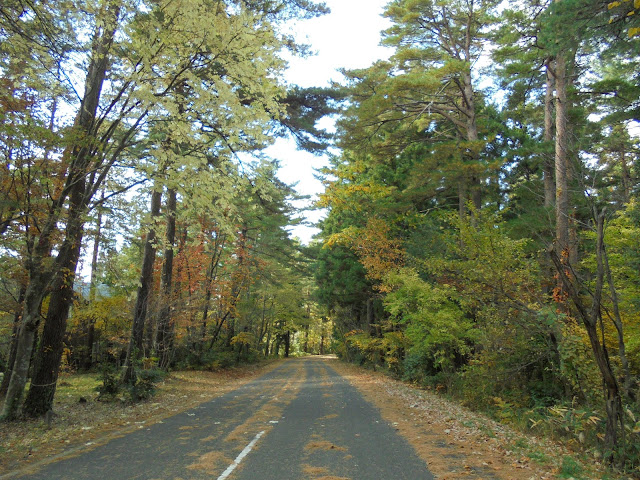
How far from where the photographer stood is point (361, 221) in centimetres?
2408

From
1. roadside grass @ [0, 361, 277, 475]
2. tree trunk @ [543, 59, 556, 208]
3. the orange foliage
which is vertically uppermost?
tree trunk @ [543, 59, 556, 208]

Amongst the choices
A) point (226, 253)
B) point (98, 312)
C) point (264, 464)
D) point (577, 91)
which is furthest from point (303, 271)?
point (264, 464)

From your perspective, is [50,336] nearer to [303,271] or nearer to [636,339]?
[636,339]

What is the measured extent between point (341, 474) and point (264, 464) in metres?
1.12

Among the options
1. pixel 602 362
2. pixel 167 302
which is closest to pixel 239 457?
pixel 602 362

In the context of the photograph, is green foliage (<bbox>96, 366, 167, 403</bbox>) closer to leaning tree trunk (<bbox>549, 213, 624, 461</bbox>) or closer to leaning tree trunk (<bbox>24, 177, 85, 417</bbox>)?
leaning tree trunk (<bbox>24, 177, 85, 417</bbox>)

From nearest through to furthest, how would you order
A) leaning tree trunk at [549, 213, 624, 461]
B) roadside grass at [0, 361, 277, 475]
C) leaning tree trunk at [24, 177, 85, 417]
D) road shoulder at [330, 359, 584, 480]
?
1. road shoulder at [330, 359, 584, 480]
2. leaning tree trunk at [549, 213, 624, 461]
3. roadside grass at [0, 361, 277, 475]
4. leaning tree trunk at [24, 177, 85, 417]

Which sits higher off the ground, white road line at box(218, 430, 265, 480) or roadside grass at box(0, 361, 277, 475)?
white road line at box(218, 430, 265, 480)

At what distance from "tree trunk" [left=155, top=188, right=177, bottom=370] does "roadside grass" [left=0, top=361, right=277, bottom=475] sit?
302cm

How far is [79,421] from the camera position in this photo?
8867 millimetres

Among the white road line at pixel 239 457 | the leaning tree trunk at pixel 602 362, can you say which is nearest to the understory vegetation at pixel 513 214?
the leaning tree trunk at pixel 602 362

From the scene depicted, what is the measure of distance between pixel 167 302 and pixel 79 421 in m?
8.62

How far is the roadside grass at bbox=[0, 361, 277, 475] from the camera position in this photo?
6562 mm

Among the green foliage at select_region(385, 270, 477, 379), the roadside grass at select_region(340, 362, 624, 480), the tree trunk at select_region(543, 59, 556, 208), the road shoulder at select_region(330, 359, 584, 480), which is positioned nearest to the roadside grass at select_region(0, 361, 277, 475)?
the road shoulder at select_region(330, 359, 584, 480)
